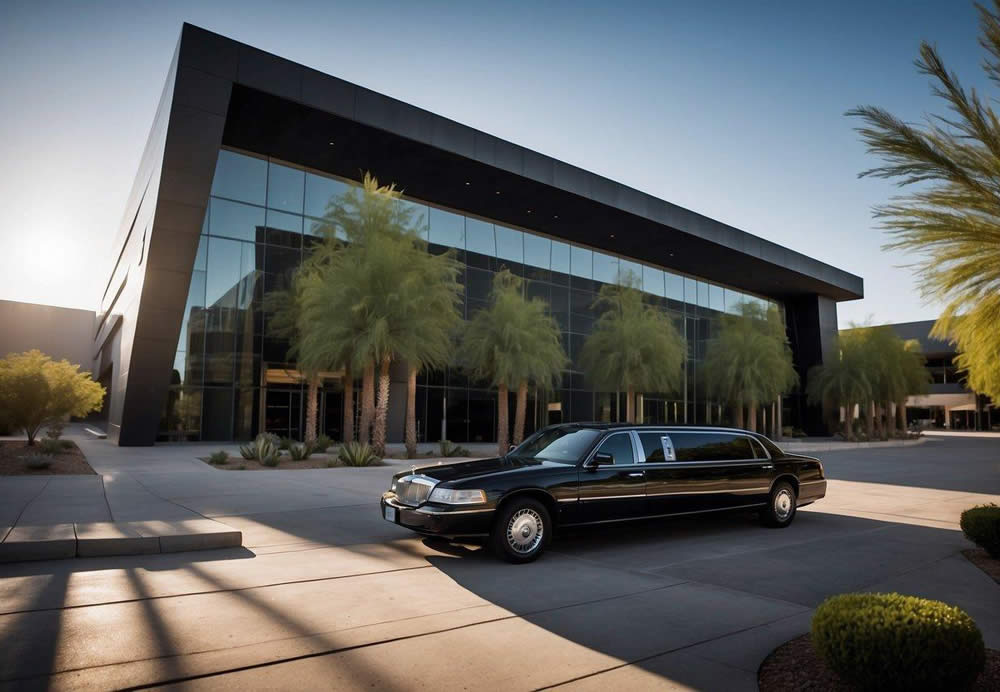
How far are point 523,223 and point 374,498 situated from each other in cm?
2531

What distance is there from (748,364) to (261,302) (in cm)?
2705

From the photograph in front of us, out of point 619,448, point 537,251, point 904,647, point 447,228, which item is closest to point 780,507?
point 619,448

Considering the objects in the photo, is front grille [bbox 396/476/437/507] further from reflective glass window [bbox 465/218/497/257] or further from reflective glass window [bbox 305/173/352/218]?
reflective glass window [bbox 465/218/497/257]

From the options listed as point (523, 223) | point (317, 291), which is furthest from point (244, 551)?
point (523, 223)

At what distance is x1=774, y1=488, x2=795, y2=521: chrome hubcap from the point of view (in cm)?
1030

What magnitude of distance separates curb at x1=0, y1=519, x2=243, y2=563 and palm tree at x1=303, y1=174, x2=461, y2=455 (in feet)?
41.2

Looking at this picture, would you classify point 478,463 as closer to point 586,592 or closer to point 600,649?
point 586,592

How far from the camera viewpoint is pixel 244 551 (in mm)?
7934

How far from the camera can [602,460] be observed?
849 cm

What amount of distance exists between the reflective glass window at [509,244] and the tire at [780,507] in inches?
1044

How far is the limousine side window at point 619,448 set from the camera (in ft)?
28.4

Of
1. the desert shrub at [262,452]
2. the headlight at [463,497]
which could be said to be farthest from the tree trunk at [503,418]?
the headlight at [463,497]

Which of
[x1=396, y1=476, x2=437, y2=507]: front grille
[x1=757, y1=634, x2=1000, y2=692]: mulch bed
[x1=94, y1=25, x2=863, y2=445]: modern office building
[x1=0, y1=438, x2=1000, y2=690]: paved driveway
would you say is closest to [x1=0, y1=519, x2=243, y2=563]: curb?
[x1=0, y1=438, x2=1000, y2=690]: paved driveway

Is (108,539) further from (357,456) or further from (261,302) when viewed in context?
(261,302)
